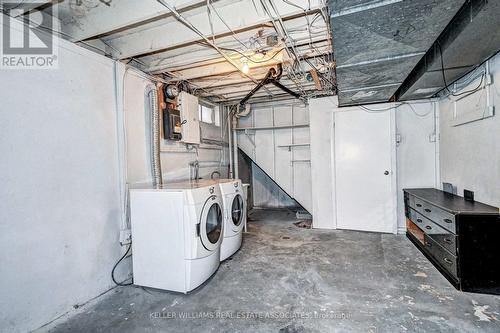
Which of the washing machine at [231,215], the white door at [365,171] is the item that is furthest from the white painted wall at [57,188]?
the white door at [365,171]

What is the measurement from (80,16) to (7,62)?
2.10 ft

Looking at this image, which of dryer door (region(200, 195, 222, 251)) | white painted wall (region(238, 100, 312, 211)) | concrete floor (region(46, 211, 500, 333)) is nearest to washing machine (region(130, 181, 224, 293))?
dryer door (region(200, 195, 222, 251))

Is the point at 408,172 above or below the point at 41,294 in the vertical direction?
above

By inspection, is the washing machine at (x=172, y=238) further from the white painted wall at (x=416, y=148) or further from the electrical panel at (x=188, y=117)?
the white painted wall at (x=416, y=148)

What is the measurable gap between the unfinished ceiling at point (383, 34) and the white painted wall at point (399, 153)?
1.35 metres

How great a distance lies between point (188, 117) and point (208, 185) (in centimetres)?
132

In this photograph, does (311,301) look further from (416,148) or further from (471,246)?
(416,148)

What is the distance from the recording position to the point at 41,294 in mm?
1801

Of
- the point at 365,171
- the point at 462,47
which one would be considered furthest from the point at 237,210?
the point at 462,47

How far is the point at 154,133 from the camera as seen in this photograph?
2.88 metres

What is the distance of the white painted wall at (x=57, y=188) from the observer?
1.66m

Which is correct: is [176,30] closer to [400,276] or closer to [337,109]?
[337,109]

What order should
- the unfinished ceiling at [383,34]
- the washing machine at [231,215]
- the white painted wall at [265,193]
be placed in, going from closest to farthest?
1. the unfinished ceiling at [383,34]
2. the washing machine at [231,215]
3. the white painted wall at [265,193]

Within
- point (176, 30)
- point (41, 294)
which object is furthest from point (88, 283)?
point (176, 30)
